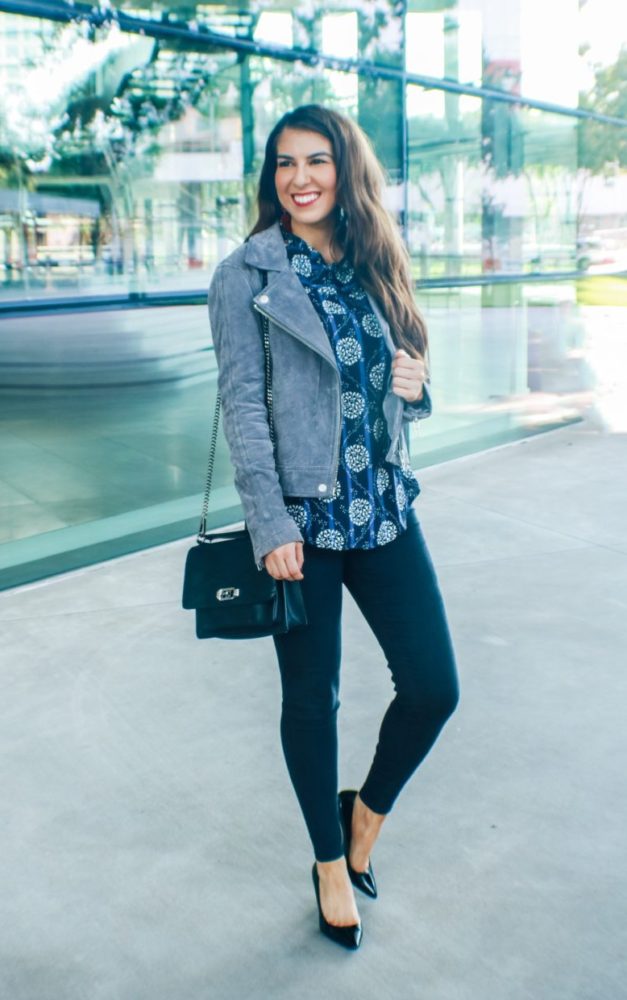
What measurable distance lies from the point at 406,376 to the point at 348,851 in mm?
1190

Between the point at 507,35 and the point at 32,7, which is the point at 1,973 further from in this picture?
the point at 507,35

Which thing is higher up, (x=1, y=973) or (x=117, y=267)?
(x=117, y=267)

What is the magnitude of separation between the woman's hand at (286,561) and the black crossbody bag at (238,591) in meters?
0.03

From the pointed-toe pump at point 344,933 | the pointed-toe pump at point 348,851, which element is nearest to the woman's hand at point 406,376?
the pointed-toe pump at point 348,851

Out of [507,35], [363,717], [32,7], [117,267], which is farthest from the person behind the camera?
[507,35]

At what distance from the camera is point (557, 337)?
1055 cm

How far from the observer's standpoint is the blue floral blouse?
2.35 m

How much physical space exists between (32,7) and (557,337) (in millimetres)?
6372

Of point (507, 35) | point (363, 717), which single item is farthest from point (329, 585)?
point (507, 35)

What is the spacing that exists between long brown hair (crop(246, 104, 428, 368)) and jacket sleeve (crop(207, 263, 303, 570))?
0.89 feet

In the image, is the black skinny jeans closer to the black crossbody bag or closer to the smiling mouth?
the black crossbody bag

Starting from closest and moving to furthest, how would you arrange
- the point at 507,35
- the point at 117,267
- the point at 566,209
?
1. the point at 117,267
2. the point at 507,35
3. the point at 566,209

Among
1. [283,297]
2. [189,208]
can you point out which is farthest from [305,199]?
[189,208]

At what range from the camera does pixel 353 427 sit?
239 cm
